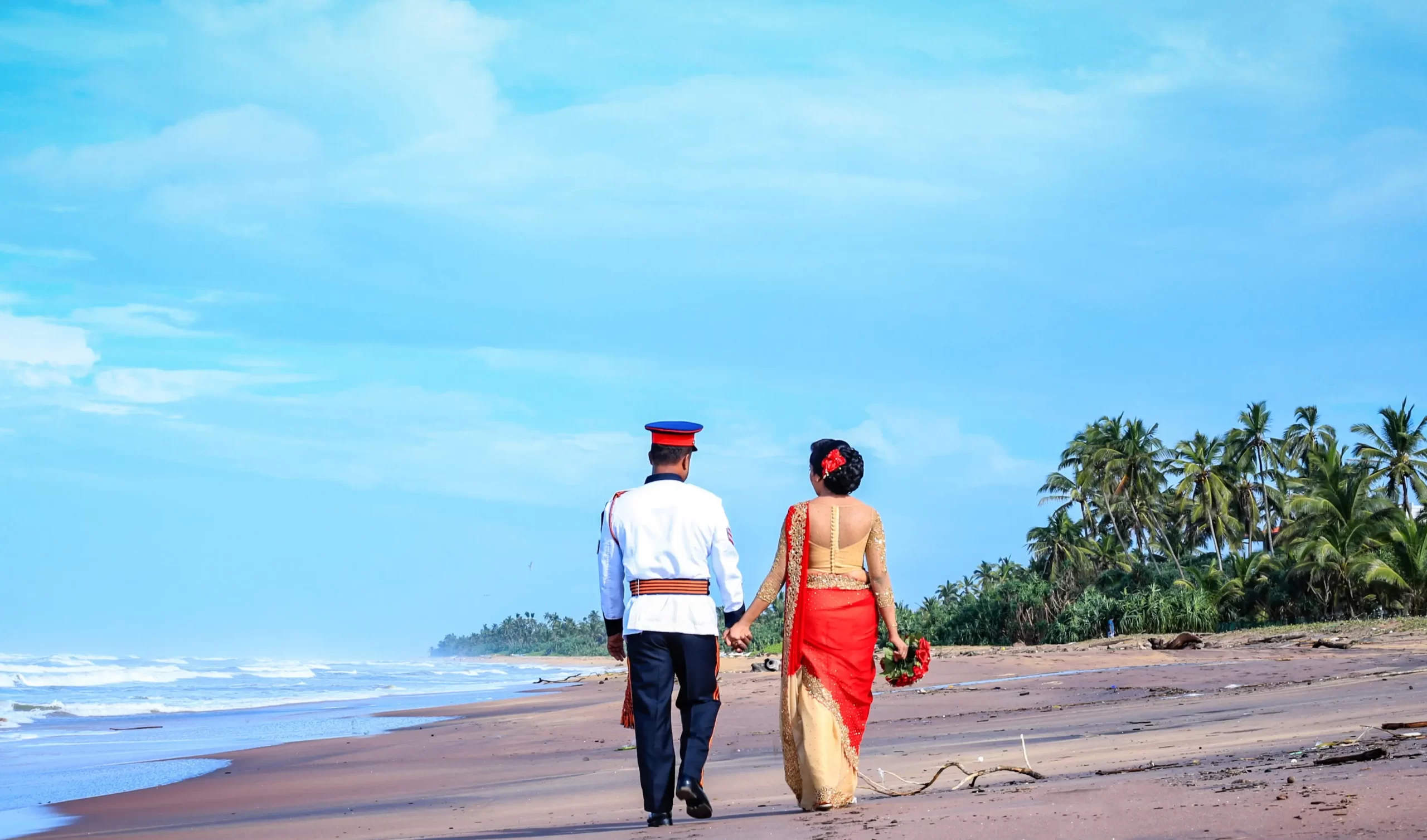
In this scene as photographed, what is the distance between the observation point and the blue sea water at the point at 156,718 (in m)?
10.9

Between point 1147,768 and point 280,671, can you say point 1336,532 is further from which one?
point 280,671

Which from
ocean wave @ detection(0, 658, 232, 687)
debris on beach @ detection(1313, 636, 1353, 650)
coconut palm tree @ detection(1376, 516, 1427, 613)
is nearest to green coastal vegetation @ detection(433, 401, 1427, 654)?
coconut palm tree @ detection(1376, 516, 1427, 613)

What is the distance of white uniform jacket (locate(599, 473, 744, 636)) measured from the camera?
16.5 feet

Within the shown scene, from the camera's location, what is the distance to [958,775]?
6.38 meters

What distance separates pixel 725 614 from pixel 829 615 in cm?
61

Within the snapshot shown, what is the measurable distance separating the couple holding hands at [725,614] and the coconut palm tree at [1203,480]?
4685cm

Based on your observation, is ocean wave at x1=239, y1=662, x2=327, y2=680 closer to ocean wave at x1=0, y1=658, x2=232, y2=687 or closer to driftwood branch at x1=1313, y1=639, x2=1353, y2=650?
ocean wave at x1=0, y1=658, x2=232, y2=687

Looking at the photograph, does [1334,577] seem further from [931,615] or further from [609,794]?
[609,794]

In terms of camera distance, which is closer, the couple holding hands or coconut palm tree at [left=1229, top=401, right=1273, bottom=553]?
the couple holding hands

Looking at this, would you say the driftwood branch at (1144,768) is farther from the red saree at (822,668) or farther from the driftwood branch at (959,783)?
the red saree at (822,668)

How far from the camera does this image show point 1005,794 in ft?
16.0

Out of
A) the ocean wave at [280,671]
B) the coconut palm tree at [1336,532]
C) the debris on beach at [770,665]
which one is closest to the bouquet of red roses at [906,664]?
the debris on beach at [770,665]

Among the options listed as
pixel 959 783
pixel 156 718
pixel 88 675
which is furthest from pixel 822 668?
pixel 88 675

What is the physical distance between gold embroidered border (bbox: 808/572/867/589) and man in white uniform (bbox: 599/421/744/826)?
1.34 feet
